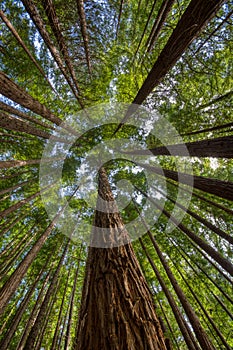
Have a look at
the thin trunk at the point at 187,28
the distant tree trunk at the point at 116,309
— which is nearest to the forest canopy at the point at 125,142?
the thin trunk at the point at 187,28

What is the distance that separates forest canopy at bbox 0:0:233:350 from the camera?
4.19 metres

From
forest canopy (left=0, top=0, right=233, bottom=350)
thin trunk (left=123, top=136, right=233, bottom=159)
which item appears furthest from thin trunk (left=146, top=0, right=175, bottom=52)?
thin trunk (left=123, top=136, right=233, bottom=159)

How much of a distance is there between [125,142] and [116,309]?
707cm

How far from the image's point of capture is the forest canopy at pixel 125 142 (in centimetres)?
419

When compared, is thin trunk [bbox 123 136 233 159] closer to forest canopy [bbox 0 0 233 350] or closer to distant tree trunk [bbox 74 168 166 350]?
forest canopy [bbox 0 0 233 350]

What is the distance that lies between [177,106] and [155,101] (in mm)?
754

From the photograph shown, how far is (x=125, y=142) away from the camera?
27.0 ft

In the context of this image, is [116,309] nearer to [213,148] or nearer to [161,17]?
[213,148]

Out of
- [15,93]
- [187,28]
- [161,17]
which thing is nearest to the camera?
[15,93]

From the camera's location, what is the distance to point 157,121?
6691mm

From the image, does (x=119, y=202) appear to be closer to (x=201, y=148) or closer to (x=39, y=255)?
(x=39, y=255)

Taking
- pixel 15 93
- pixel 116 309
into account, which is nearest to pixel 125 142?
pixel 15 93

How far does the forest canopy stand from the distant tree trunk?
1.76 meters

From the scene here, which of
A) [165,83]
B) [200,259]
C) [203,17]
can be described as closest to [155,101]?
[165,83]
